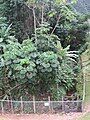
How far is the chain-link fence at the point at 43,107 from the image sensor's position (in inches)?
371

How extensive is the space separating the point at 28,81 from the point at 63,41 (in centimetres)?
429

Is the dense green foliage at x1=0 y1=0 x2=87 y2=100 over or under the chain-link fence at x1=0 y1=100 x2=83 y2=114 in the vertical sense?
over

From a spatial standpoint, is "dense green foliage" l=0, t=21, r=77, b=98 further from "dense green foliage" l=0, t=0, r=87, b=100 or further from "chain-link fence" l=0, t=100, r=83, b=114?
"chain-link fence" l=0, t=100, r=83, b=114

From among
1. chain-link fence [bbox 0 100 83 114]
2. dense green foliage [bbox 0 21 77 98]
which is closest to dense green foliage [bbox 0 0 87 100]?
dense green foliage [bbox 0 21 77 98]

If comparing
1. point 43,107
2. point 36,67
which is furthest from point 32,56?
point 43,107

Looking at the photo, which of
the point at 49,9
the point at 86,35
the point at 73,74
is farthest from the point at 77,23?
the point at 73,74

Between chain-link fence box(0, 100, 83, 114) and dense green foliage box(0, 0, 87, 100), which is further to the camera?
dense green foliage box(0, 0, 87, 100)

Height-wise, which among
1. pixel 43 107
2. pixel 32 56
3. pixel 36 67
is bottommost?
pixel 43 107

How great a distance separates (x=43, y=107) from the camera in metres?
9.52

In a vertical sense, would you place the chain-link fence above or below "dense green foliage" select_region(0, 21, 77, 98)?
below

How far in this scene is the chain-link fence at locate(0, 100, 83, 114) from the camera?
943 centimetres

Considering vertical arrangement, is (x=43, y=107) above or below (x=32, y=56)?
below

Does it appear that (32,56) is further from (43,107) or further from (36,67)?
(43,107)

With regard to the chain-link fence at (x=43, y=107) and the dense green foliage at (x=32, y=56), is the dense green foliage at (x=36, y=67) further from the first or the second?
the chain-link fence at (x=43, y=107)
